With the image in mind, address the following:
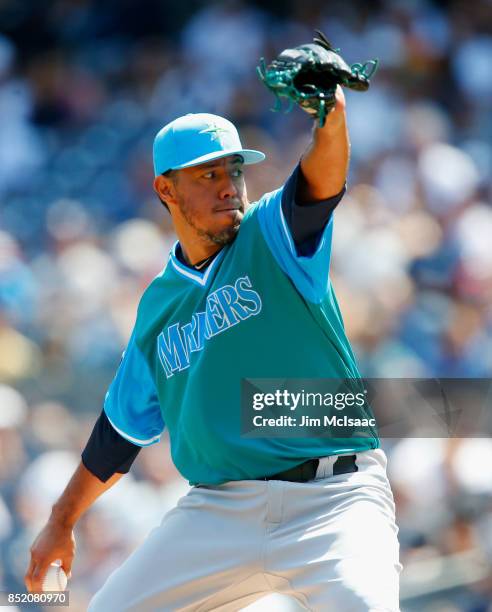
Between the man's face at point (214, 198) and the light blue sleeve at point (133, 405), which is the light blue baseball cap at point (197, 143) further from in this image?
the light blue sleeve at point (133, 405)

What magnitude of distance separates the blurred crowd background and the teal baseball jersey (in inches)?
84.5

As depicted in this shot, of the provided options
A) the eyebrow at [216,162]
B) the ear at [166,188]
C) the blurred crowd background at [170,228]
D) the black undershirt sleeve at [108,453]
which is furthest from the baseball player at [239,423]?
the blurred crowd background at [170,228]

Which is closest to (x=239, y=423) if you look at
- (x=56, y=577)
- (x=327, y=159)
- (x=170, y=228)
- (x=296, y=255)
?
(x=296, y=255)

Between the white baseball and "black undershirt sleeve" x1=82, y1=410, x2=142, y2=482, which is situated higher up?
"black undershirt sleeve" x1=82, y1=410, x2=142, y2=482

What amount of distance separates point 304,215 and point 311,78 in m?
0.37

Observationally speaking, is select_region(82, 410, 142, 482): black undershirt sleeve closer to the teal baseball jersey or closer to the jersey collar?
the teal baseball jersey

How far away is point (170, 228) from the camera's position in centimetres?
667

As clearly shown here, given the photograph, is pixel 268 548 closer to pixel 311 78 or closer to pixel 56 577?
pixel 56 577

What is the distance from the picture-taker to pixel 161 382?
Answer: 3.14 meters

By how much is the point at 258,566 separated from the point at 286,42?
17.9 feet

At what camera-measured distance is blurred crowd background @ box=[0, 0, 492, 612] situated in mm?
5055

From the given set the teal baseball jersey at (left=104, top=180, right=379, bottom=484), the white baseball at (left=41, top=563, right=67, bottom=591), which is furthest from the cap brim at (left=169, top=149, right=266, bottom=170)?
the white baseball at (left=41, top=563, right=67, bottom=591)

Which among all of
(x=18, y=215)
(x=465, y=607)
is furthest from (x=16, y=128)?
(x=465, y=607)

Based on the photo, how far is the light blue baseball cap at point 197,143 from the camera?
3.10 m
